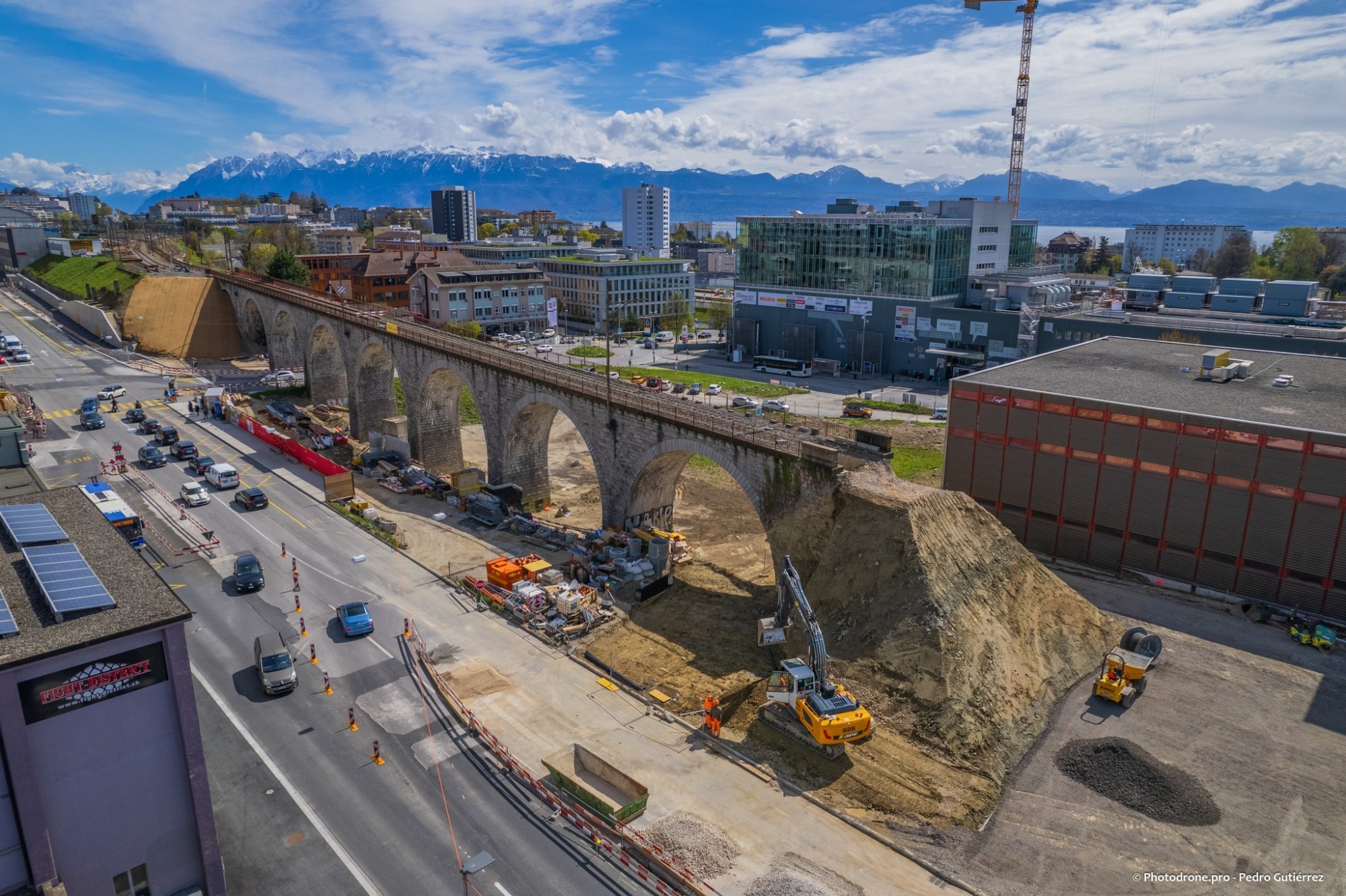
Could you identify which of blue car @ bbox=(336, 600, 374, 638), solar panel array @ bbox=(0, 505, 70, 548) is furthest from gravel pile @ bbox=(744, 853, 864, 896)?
solar panel array @ bbox=(0, 505, 70, 548)

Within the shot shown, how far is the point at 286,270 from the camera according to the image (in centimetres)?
11094

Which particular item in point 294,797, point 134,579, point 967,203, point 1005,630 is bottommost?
point 294,797

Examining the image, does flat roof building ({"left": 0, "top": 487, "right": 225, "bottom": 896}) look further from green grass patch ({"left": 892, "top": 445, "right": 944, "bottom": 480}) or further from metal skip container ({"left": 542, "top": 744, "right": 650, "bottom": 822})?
green grass patch ({"left": 892, "top": 445, "right": 944, "bottom": 480})

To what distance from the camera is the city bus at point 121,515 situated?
42969 millimetres

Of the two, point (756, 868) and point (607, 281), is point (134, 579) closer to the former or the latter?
point (756, 868)

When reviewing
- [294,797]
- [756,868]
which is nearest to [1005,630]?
[756,868]

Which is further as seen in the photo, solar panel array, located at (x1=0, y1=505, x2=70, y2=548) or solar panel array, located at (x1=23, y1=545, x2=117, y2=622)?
solar panel array, located at (x1=0, y1=505, x2=70, y2=548)

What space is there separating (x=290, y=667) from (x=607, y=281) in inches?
4118

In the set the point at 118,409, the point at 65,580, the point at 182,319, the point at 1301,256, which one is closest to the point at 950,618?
the point at 65,580

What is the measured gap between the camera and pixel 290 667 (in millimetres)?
30688

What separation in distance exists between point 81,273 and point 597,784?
145991mm

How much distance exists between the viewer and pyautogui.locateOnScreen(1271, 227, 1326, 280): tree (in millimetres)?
136875

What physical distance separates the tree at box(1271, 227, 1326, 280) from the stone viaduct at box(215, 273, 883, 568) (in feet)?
468

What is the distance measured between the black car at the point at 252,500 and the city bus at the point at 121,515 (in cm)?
582
